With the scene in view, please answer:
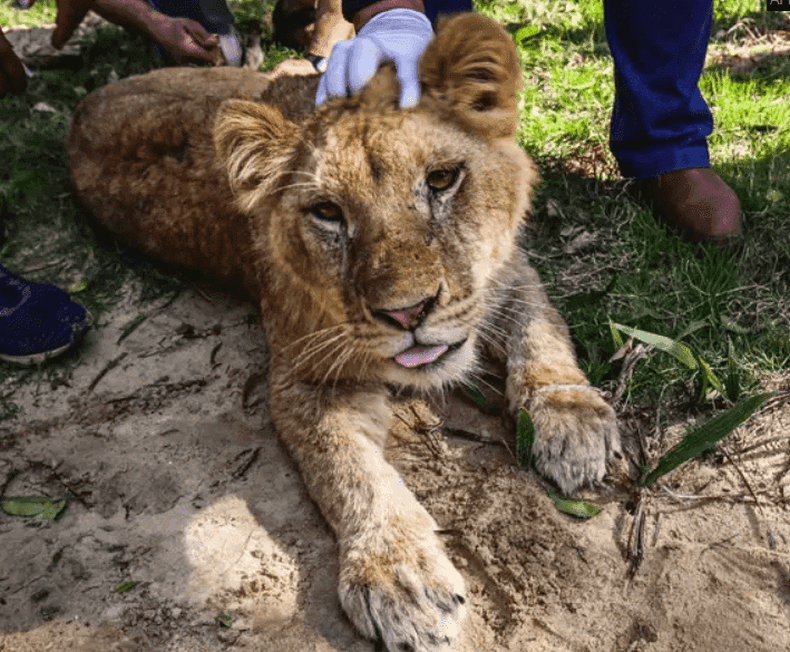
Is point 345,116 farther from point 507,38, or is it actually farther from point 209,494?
point 209,494

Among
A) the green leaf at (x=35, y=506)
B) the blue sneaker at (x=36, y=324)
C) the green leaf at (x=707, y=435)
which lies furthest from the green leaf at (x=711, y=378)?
the blue sneaker at (x=36, y=324)

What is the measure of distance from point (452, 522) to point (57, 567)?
49.1 inches

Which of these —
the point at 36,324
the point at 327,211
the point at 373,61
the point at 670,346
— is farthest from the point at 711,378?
the point at 36,324

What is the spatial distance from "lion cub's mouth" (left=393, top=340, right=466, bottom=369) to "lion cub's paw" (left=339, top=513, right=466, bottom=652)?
54 centimetres

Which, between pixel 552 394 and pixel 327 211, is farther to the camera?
pixel 552 394

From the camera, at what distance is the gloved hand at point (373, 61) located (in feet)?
8.87

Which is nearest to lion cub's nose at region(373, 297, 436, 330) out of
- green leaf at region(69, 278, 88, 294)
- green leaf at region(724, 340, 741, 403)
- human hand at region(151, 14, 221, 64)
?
green leaf at region(724, 340, 741, 403)

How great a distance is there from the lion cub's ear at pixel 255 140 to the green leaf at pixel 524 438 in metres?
1.18

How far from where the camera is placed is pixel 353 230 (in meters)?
2.60

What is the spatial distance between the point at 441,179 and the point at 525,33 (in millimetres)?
3233

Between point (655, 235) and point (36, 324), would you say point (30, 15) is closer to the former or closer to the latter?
point (36, 324)

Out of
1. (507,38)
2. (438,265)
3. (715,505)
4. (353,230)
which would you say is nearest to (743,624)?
(715,505)

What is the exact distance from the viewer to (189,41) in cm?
545

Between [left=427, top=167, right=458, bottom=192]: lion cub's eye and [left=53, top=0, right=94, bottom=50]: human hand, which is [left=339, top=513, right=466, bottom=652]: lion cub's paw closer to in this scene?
[left=427, top=167, right=458, bottom=192]: lion cub's eye
